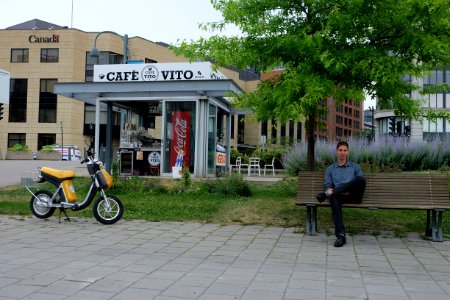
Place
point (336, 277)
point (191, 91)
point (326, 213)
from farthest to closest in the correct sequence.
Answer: point (191, 91)
point (326, 213)
point (336, 277)

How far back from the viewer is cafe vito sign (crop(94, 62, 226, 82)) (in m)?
16.7

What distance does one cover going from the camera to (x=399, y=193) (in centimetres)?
793

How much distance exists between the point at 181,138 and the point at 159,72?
2373 mm

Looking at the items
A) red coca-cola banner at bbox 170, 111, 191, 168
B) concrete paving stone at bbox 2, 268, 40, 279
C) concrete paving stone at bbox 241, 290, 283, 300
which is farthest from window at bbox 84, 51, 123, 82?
concrete paving stone at bbox 241, 290, 283, 300

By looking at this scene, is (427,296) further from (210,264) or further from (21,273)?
(21,273)

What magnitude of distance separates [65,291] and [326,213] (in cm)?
643

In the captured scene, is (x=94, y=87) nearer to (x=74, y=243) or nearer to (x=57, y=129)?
(x=74, y=243)

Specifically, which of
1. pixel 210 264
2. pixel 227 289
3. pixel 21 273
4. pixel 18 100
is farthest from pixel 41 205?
pixel 18 100

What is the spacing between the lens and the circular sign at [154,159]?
17375 mm

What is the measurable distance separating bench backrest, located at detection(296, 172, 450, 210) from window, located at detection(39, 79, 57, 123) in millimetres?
63013

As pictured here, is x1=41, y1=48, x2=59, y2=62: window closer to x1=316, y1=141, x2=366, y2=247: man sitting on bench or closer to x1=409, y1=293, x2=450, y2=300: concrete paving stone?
x1=316, y1=141, x2=366, y2=247: man sitting on bench

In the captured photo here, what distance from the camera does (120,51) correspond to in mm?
67000

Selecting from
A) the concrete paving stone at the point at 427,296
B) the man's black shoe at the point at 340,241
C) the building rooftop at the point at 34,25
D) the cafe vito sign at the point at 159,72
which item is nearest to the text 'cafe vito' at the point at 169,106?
the cafe vito sign at the point at 159,72

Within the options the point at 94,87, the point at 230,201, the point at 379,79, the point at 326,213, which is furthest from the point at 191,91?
the point at 379,79
